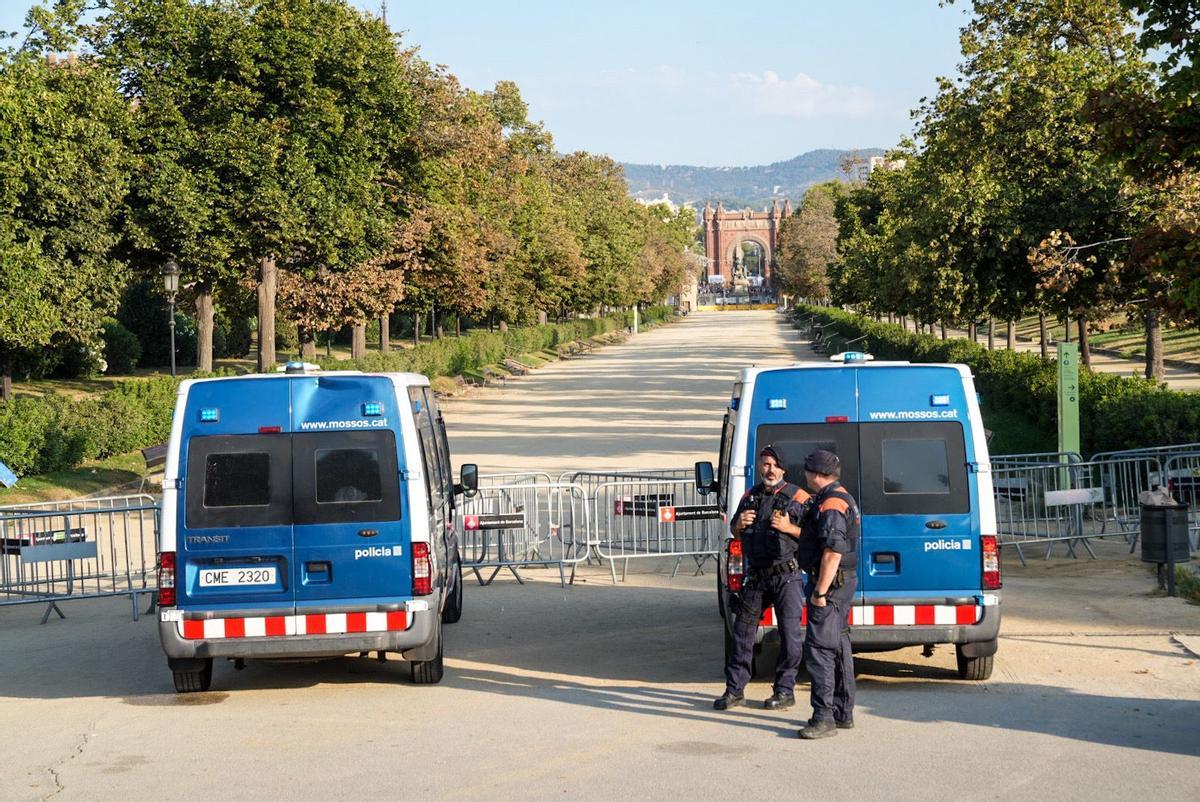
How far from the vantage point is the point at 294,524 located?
31.9ft

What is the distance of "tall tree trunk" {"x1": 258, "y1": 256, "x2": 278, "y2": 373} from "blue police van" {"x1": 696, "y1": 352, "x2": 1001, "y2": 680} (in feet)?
84.1

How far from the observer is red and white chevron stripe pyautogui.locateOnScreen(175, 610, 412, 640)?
9586 millimetres

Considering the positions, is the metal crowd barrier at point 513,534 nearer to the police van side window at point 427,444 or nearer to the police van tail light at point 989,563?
the police van side window at point 427,444

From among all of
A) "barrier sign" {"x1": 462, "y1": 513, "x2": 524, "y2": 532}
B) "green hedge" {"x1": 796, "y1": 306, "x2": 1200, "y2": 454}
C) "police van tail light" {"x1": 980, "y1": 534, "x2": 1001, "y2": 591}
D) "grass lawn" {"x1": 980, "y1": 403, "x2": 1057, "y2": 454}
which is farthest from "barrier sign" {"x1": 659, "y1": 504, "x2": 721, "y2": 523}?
"grass lawn" {"x1": 980, "y1": 403, "x2": 1057, "y2": 454}

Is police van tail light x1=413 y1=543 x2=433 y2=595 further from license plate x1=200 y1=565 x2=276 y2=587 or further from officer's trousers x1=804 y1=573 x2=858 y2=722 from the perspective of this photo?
officer's trousers x1=804 y1=573 x2=858 y2=722

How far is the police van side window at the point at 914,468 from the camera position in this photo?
9633 millimetres

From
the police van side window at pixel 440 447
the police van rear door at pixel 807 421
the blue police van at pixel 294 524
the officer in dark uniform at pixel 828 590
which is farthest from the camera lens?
the police van side window at pixel 440 447

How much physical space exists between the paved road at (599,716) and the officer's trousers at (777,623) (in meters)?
0.24

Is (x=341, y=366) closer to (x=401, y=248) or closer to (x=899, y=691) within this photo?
(x=401, y=248)

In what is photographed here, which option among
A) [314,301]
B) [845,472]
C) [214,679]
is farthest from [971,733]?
[314,301]

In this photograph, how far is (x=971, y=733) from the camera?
331 inches

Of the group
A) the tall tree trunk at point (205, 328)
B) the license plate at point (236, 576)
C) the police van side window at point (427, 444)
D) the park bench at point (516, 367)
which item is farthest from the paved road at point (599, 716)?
the park bench at point (516, 367)

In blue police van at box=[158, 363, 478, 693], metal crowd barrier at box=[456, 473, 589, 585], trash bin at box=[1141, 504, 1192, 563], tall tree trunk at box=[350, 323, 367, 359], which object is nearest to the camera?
blue police van at box=[158, 363, 478, 693]

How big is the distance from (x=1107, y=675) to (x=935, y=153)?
24.2m
